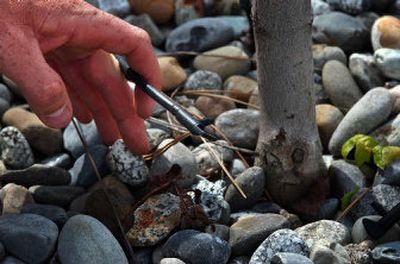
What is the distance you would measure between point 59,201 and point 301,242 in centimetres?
78

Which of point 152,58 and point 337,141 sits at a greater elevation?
point 152,58

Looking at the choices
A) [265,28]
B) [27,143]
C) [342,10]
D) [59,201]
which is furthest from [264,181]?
[342,10]

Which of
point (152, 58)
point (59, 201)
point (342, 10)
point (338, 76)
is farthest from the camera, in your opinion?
point (342, 10)

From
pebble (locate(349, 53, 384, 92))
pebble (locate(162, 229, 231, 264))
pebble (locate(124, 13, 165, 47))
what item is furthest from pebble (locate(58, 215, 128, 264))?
pebble (locate(124, 13, 165, 47))

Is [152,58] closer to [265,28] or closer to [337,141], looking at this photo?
[265,28]

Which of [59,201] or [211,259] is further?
[59,201]

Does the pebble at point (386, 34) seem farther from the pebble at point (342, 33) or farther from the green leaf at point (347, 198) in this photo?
the green leaf at point (347, 198)

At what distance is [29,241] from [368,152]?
1089 millimetres

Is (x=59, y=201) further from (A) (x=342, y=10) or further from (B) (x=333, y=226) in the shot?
(A) (x=342, y=10)

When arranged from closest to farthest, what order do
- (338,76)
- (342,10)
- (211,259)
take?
(211,259), (338,76), (342,10)

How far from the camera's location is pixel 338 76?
9.06ft

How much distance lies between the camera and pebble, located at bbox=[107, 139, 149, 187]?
2.29 meters

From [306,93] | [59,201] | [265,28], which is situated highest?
[265,28]

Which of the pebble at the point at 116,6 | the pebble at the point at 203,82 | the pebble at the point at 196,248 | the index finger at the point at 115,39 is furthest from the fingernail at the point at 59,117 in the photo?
the pebble at the point at 116,6
